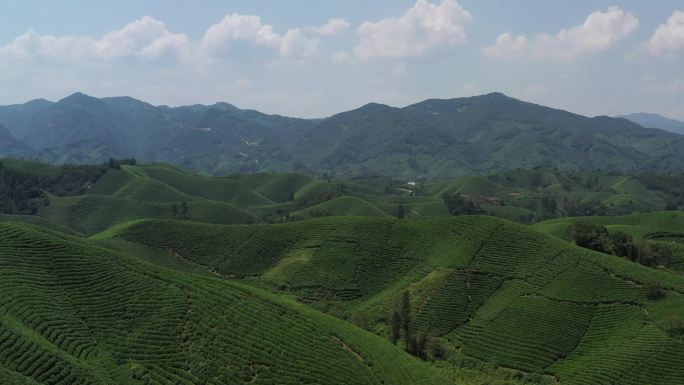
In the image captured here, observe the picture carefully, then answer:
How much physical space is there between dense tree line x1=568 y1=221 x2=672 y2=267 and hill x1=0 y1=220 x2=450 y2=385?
5512 cm

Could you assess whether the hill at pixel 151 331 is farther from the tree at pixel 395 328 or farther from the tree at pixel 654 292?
the tree at pixel 654 292

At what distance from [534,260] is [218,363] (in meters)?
63.4

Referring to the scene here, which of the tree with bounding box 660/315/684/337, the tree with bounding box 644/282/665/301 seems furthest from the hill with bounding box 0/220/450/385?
the tree with bounding box 644/282/665/301

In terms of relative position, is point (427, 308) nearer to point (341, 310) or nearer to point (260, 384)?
point (341, 310)

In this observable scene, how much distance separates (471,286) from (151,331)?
5620 centimetres

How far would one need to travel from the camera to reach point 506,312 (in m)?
80.6

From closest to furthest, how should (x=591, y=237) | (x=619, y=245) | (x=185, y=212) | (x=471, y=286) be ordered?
(x=471, y=286)
(x=619, y=245)
(x=591, y=237)
(x=185, y=212)

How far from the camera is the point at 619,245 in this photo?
328 feet

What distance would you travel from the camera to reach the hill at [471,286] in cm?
7025

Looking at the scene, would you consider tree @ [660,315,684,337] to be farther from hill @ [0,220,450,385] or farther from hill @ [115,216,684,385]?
hill @ [0,220,450,385]

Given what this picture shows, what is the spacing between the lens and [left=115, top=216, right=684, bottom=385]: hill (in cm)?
7025

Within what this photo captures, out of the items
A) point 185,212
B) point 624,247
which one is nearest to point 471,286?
point 624,247

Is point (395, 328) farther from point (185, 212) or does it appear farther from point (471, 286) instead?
point (185, 212)

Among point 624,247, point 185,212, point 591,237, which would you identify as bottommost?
point 185,212
